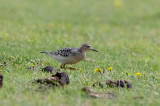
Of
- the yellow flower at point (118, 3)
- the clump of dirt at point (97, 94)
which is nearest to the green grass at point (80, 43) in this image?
the clump of dirt at point (97, 94)

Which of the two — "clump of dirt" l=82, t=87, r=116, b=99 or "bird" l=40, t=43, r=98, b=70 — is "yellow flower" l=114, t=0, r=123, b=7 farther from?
"clump of dirt" l=82, t=87, r=116, b=99

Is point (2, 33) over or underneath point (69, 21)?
underneath

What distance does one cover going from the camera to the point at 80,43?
1431cm

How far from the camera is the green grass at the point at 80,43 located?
7.03 meters

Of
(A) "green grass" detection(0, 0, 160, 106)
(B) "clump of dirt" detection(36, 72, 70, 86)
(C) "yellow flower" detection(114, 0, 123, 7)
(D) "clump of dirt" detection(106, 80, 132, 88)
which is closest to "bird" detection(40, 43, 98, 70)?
(A) "green grass" detection(0, 0, 160, 106)

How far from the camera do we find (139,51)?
13977 millimetres

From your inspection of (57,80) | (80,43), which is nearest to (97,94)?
(57,80)

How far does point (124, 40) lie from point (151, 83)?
7.30 m

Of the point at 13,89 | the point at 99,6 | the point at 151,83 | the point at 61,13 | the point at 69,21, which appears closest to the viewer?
the point at 13,89

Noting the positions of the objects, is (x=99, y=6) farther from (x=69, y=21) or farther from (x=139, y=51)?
(x=139, y=51)

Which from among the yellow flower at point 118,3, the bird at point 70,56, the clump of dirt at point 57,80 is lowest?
the clump of dirt at point 57,80

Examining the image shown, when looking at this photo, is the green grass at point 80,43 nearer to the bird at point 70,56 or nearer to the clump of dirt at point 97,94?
the clump of dirt at point 97,94

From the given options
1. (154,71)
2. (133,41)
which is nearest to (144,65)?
(154,71)

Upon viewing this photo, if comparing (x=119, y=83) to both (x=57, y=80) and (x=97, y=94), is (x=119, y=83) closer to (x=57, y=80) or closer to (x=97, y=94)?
(x=97, y=94)
